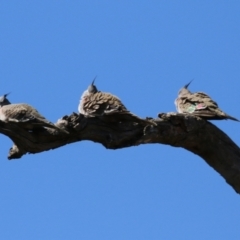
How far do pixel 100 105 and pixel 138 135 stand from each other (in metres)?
0.58

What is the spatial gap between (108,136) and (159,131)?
0.67 metres

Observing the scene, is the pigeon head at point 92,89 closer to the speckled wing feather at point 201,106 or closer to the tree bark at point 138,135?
the tree bark at point 138,135

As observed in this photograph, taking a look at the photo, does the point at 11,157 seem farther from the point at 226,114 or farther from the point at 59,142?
the point at 226,114

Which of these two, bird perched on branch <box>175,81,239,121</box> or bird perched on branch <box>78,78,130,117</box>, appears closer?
bird perched on branch <box>78,78,130,117</box>

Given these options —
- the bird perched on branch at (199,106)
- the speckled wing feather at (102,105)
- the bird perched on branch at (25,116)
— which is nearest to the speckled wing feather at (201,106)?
the bird perched on branch at (199,106)

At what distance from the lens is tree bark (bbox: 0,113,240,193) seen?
15.1m

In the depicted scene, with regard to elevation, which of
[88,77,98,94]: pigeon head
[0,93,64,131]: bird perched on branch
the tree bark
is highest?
[88,77,98,94]: pigeon head

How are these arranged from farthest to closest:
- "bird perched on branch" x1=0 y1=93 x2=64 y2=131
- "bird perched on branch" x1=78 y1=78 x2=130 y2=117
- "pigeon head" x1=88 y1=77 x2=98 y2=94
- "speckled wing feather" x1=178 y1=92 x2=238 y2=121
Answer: "pigeon head" x1=88 y1=77 x2=98 y2=94, "speckled wing feather" x1=178 y1=92 x2=238 y2=121, "bird perched on branch" x1=78 y1=78 x2=130 y2=117, "bird perched on branch" x1=0 y1=93 x2=64 y2=131

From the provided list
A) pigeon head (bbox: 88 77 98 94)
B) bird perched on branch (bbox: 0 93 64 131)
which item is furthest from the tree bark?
pigeon head (bbox: 88 77 98 94)

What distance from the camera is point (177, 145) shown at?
15.9m

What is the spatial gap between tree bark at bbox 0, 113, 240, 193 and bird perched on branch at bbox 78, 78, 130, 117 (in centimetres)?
9

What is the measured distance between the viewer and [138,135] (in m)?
15.5

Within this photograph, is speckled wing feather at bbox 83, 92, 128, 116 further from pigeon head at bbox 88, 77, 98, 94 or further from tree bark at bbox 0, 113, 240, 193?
pigeon head at bbox 88, 77, 98, 94

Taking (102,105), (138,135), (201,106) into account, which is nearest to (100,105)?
(102,105)
